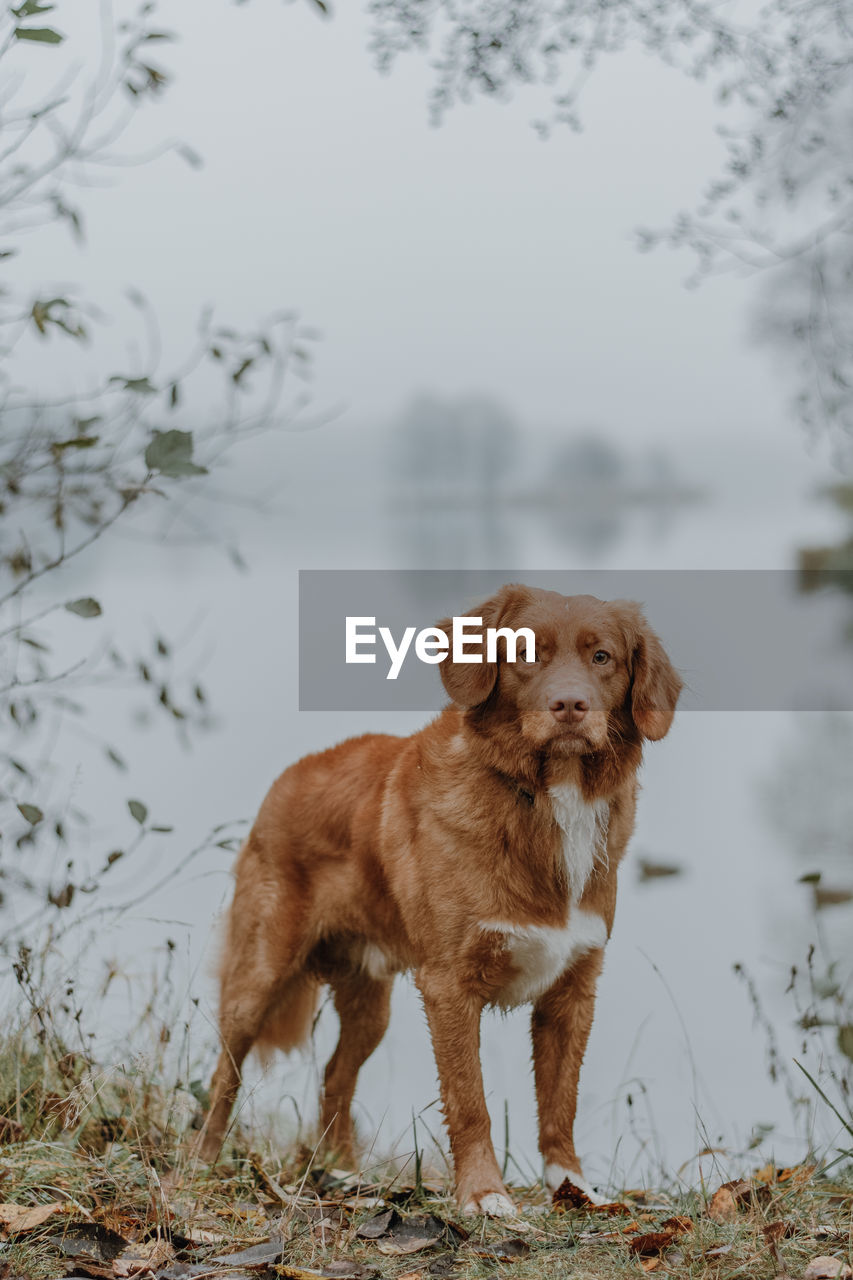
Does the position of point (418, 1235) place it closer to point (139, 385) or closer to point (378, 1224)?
point (378, 1224)

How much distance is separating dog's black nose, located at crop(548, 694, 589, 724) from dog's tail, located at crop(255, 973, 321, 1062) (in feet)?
5.39

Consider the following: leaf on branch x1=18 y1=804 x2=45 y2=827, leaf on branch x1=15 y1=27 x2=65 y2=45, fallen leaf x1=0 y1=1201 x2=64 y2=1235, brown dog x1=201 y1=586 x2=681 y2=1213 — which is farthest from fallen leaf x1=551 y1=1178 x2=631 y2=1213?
leaf on branch x1=15 y1=27 x2=65 y2=45

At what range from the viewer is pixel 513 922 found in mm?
3678

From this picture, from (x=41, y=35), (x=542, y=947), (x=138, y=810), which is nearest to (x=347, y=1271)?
(x=542, y=947)

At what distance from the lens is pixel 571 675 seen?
359 cm

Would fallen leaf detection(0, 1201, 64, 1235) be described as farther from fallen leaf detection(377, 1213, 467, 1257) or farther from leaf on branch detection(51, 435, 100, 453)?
leaf on branch detection(51, 435, 100, 453)

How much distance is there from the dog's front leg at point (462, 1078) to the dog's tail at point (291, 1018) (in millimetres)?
953

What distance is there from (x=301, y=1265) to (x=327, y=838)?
5.29 ft

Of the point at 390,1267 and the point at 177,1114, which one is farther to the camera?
the point at 177,1114

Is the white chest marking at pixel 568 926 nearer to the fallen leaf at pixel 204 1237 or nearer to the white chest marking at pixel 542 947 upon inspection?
the white chest marking at pixel 542 947

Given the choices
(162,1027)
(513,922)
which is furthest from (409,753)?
(162,1027)

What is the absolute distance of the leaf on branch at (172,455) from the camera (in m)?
3.60

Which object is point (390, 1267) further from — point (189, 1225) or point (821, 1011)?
point (821, 1011)

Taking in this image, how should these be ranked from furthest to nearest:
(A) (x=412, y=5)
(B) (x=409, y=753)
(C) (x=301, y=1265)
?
1. (A) (x=412, y=5)
2. (B) (x=409, y=753)
3. (C) (x=301, y=1265)
